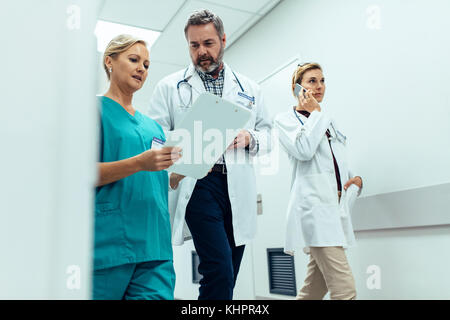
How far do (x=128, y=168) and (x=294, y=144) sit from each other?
1.07 metres

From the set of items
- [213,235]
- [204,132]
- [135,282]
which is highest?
[204,132]

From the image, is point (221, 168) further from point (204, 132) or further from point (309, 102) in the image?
point (309, 102)

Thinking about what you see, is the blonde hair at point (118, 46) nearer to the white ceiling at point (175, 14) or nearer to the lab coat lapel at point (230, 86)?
the lab coat lapel at point (230, 86)

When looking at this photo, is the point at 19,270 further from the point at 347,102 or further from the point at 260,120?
the point at 347,102

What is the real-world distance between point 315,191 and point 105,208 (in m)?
1.10

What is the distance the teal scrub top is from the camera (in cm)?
97

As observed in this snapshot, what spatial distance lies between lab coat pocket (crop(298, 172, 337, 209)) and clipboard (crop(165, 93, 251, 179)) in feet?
2.59

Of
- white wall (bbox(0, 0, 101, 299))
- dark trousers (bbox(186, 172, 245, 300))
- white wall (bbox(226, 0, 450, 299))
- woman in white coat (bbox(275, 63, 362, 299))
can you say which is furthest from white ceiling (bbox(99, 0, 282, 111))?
white wall (bbox(0, 0, 101, 299))

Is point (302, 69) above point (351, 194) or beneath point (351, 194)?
above

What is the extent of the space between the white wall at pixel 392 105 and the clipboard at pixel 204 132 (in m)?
1.24

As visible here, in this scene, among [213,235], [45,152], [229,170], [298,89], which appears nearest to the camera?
[45,152]

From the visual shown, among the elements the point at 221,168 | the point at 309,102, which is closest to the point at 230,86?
the point at 221,168

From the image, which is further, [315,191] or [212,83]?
[315,191]

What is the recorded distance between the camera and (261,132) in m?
1.53
